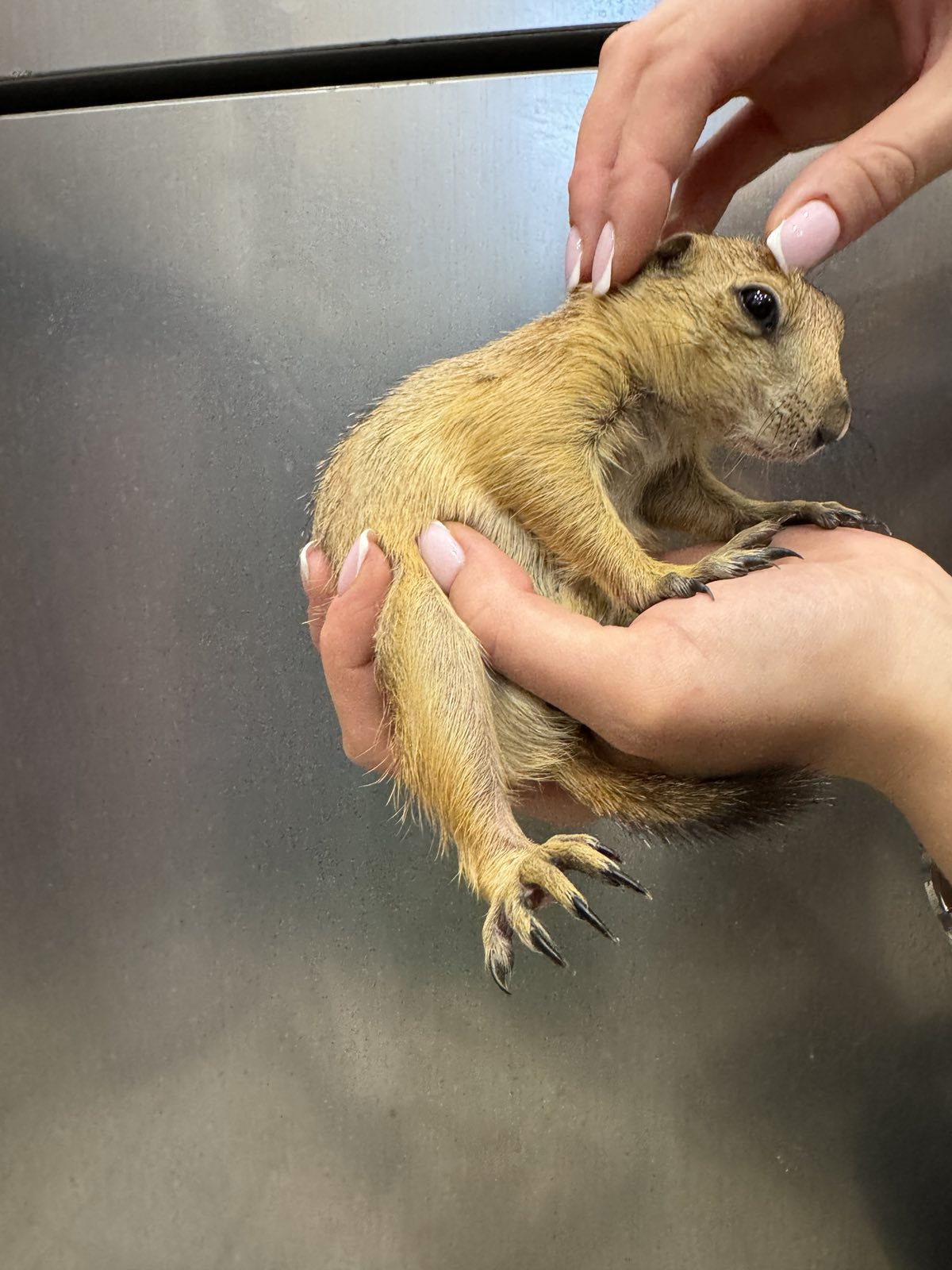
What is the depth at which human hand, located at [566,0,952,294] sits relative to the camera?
134cm

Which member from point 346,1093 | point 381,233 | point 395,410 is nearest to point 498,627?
point 395,410

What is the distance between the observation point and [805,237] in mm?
1369

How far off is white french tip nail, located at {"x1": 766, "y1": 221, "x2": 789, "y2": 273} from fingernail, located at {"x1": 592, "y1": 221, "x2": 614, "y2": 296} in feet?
0.82

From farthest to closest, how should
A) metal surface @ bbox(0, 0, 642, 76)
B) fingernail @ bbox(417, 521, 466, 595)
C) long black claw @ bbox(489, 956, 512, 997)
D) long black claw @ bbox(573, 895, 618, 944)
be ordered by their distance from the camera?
metal surface @ bbox(0, 0, 642, 76) < fingernail @ bbox(417, 521, 466, 595) < long black claw @ bbox(489, 956, 512, 997) < long black claw @ bbox(573, 895, 618, 944)

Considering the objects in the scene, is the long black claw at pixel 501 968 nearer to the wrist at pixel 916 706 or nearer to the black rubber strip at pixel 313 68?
the wrist at pixel 916 706

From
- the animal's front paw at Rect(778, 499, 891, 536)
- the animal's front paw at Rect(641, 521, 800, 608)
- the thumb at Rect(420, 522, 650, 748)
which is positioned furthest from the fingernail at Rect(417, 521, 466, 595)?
the animal's front paw at Rect(778, 499, 891, 536)

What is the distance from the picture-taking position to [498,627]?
1375 millimetres

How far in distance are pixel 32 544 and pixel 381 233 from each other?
1092mm

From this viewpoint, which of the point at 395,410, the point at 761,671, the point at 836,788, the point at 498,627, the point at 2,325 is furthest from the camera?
the point at 2,325

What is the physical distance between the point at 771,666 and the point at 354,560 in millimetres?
683

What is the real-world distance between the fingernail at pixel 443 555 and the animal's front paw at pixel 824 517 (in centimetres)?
56

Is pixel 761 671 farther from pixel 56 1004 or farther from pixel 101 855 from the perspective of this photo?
pixel 56 1004

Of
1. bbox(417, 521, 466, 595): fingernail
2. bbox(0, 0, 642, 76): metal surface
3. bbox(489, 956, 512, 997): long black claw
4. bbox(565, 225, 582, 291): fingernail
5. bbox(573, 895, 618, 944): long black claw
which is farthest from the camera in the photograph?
bbox(0, 0, 642, 76): metal surface

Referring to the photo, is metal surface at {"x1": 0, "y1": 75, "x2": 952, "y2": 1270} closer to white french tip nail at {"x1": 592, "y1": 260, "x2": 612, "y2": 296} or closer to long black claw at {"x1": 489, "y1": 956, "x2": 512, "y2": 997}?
white french tip nail at {"x1": 592, "y1": 260, "x2": 612, "y2": 296}
